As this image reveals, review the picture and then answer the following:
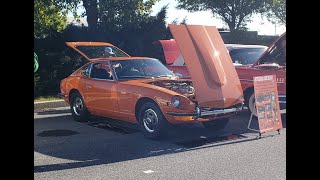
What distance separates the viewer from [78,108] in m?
9.47

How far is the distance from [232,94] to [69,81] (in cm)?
378

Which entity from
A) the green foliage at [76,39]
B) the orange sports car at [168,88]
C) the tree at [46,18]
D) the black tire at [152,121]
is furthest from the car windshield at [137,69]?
the tree at [46,18]

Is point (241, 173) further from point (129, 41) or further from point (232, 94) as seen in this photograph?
point (129, 41)

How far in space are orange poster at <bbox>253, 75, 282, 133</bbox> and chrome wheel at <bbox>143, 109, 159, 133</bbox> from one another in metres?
1.87

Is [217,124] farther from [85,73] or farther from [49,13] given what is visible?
[49,13]

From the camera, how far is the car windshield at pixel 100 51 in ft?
33.6

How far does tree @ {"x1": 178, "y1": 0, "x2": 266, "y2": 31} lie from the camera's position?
39312mm

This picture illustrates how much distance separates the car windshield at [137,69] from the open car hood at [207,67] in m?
1.09

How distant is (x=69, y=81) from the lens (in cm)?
968

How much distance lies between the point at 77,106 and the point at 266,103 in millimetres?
4032

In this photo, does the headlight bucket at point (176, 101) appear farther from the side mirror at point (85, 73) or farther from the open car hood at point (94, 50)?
the open car hood at point (94, 50)
